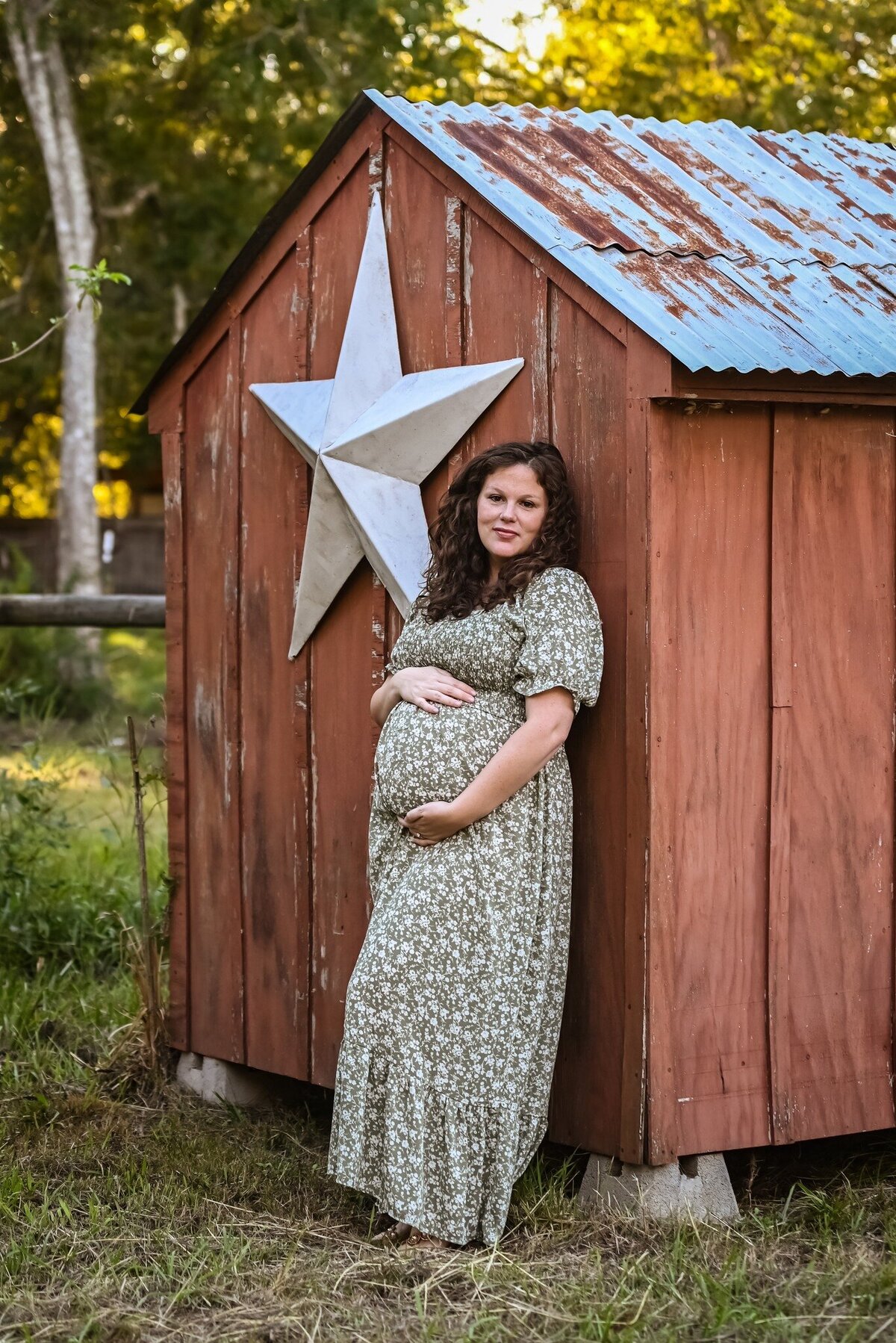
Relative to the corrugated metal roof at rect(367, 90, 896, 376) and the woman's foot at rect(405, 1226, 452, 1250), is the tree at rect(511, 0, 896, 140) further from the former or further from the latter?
the woman's foot at rect(405, 1226, 452, 1250)

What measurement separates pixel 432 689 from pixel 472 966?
0.76 meters

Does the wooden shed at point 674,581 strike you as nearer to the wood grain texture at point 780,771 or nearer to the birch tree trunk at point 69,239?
the wood grain texture at point 780,771

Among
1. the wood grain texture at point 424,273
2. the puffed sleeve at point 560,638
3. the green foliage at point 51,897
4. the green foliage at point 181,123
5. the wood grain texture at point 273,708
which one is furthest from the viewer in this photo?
the green foliage at point 181,123

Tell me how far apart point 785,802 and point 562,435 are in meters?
1.19

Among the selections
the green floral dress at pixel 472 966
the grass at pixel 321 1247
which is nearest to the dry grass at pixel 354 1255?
the grass at pixel 321 1247

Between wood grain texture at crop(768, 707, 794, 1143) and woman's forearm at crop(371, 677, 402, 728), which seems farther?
woman's forearm at crop(371, 677, 402, 728)

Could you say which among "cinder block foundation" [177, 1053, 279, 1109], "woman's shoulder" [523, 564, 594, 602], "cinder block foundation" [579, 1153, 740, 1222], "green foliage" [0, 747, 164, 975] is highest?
"woman's shoulder" [523, 564, 594, 602]

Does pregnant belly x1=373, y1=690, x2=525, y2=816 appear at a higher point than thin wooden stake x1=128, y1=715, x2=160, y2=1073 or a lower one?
higher

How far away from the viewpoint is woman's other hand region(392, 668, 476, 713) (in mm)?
4191

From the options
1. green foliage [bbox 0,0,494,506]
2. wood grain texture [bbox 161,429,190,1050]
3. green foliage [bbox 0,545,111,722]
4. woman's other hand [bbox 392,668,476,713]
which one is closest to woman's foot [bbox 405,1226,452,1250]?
woman's other hand [bbox 392,668,476,713]

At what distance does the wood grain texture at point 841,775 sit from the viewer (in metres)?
4.28

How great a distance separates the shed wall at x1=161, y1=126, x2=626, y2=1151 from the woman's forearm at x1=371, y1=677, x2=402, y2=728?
1.37 ft

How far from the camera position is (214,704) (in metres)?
5.51

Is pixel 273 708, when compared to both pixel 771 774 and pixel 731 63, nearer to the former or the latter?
pixel 771 774
